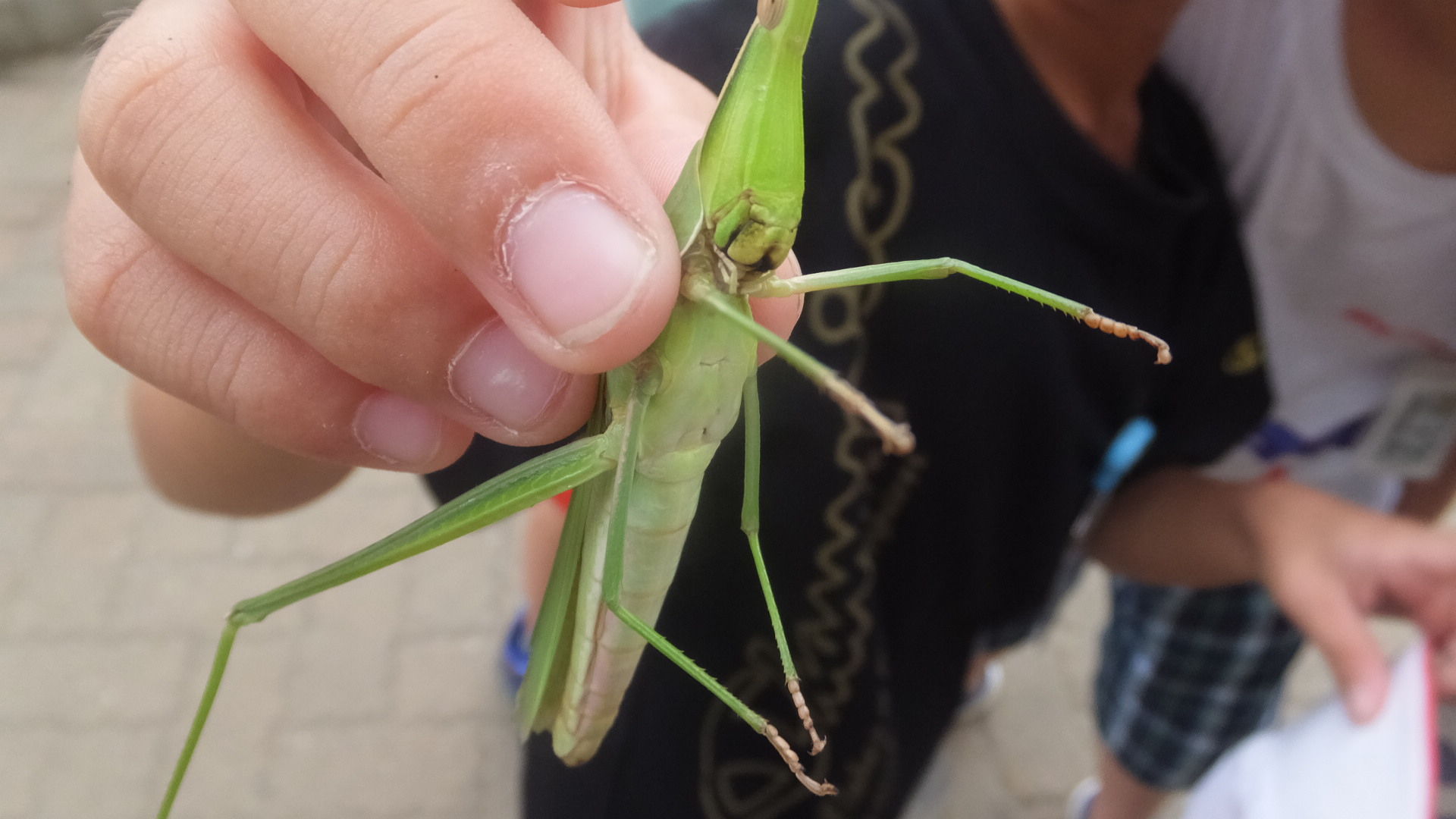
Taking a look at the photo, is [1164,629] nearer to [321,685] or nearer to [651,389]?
[651,389]

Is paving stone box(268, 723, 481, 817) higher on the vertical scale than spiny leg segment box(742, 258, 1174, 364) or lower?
lower

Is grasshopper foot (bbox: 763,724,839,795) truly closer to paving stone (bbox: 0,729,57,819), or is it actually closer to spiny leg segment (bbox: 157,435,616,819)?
spiny leg segment (bbox: 157,435,616,819)

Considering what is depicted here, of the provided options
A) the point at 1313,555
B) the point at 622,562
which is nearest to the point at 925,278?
the point at 622,562

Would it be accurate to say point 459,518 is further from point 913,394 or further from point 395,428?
point 913,394

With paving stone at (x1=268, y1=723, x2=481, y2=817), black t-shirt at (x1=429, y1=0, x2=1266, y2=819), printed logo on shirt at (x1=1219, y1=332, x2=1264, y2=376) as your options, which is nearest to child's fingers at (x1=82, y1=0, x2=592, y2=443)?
black t-shirt at (x1=429, y1=0, x2=1266, y2=819)

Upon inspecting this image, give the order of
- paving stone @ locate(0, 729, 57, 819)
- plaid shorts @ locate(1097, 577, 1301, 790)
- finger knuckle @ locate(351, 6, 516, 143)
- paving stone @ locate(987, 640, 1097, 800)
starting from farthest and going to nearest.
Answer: paving stone @ locate(987, 640, 1097, 800)
paving stone @ locate(0, 729, 57, 819)
plaid shorts @ locate(1097, 577, 1301, 790)
finger knuckle @ locate(351, 6, 516, 143)

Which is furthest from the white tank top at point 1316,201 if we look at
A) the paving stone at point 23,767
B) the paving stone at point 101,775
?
the paving stone at point 23,767

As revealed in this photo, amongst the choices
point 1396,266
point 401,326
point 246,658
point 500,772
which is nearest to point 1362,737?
point 1396,266
